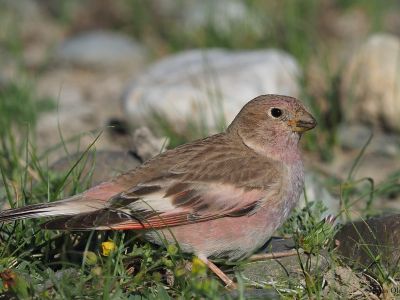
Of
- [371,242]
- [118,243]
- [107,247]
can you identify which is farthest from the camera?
[371,242]

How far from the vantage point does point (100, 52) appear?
395 inches

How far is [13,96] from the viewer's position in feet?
26.2

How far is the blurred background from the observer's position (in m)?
7.54

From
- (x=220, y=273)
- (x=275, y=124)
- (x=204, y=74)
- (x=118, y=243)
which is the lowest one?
(x=220, y=273)

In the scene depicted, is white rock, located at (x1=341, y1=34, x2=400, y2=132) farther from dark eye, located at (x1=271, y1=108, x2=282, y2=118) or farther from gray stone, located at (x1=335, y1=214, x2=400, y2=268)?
gray stone, located at (x1=335, y1=214, x2=400, y2=268)

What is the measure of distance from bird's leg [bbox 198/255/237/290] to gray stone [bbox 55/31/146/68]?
5.64 m

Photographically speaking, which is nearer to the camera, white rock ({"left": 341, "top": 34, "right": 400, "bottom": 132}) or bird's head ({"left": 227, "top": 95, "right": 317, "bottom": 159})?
bird's head ({"left": 227, "top": 95, "right": 317, "bottom": 159})

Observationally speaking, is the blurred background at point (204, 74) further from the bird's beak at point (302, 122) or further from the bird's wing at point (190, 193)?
the bird's wing at point (190, 193)

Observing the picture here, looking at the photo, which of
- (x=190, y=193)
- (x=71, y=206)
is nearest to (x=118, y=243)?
(x=71, y=206)

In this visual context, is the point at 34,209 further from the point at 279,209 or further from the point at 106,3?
the point at 106,3

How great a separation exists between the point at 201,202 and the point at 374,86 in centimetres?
377

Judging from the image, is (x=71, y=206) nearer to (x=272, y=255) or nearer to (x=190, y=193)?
(x=190, y=193)

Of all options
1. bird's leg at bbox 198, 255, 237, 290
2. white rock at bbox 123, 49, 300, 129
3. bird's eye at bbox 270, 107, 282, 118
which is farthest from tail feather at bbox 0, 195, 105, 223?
white rock at bbox 123, 49, 300, 129

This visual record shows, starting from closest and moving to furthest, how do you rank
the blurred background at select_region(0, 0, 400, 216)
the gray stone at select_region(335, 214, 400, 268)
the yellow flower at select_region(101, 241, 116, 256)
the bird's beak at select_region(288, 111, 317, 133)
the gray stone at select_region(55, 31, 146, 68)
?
1. the yellow flower at select_region(101, 241, 116, 256)
2. the gray stone at select_region(335, 214, 400, 268)
3. the bird's beak at select_region(288, 111, 317, 133)
4. the blurred background at select_region(0, 0, 400, 216)
5. the gray stone at select_region(55, 31, 146, 68)
